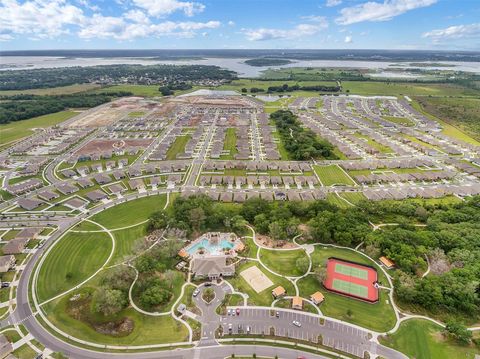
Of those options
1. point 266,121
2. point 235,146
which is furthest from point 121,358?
point 266,121

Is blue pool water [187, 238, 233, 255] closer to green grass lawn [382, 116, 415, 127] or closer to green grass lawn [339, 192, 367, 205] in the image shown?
green grass lawn [339, 192, 367, 205]

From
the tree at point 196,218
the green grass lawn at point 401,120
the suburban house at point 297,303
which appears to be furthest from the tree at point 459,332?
the green grass lawn at point 401,120

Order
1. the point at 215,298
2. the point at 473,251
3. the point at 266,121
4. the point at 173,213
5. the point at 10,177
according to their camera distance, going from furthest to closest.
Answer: the point at 266,121
the point at 10,177
the point at 173,213
the point at 473,251
the point at 215,298

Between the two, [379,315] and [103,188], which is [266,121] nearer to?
[103,188]

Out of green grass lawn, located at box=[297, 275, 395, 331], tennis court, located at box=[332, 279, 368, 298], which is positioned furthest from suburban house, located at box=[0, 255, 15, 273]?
tennis court, located at box=[332, 279, 368, 298]

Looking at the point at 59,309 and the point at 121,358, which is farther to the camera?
the point at 59,309

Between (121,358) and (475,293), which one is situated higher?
(475,293)

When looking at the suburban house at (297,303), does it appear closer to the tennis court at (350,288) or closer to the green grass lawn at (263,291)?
the green grass lawn at (263,291)

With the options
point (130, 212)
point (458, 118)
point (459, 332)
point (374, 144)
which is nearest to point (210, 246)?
point (130, 212)
